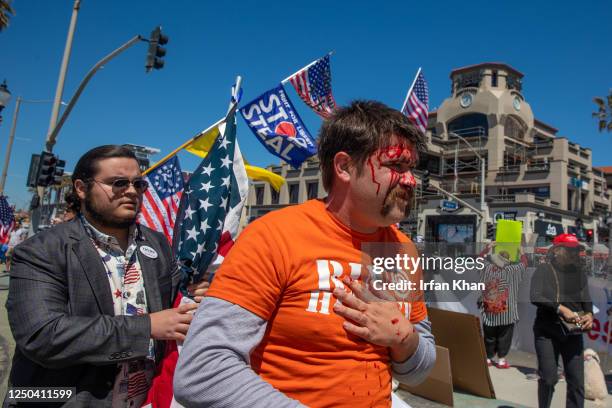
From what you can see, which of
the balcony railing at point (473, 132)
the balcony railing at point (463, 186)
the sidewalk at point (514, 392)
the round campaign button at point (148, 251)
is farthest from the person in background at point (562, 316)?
the balcony railing at point (473, 132)

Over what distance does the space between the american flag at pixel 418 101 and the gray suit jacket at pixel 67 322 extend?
7.30 m

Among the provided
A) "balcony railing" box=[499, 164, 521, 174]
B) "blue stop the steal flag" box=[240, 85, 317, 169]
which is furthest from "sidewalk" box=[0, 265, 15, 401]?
"balcony railing" box=[499, 164, 521, 174]

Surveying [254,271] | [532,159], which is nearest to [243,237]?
[254,271]

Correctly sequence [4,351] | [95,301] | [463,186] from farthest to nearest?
[463,186], [4,351], [95,301]

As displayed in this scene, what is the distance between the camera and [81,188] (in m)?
2.49

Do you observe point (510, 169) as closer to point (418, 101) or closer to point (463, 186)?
point (463, 186)

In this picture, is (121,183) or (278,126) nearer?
(121,183)

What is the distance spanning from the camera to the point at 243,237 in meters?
1.48

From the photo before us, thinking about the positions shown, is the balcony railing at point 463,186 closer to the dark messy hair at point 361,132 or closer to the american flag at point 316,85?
the american flag at point 316,85

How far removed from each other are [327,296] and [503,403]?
5.04m

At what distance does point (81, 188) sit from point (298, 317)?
5.55 ft

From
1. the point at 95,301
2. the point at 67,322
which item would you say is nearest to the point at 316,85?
the point at 95,301

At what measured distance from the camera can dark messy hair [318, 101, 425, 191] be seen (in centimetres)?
165

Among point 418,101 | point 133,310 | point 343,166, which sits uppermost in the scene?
point 418,101
